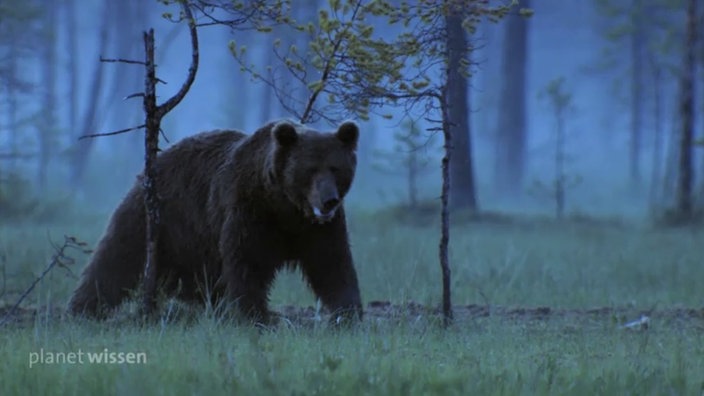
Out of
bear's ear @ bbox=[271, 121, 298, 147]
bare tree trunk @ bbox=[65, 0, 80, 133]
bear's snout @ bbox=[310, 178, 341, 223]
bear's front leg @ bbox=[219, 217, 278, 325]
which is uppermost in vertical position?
bare tree trunk @ bbox=[65, 0, 80, 133]

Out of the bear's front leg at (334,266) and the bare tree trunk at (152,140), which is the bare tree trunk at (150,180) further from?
the bear's front leg at (334,266)

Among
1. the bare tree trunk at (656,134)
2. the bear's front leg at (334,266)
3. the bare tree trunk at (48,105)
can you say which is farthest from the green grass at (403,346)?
the bare tree trunk at (48,105)

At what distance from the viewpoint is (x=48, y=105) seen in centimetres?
3894

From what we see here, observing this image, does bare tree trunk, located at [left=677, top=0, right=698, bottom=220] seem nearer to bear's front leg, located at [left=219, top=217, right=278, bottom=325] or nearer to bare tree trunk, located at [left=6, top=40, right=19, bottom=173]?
bare tree trunk, located at [left=6, top=40, right=19, bottom=173]

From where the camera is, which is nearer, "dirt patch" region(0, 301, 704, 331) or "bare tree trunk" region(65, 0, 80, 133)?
"dirt patch" region(0, 301, 704, 331)

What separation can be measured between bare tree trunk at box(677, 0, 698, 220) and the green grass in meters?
9.72

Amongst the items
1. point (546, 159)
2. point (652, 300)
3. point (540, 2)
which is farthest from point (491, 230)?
point (540, 2)

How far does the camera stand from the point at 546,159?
73.6 meters

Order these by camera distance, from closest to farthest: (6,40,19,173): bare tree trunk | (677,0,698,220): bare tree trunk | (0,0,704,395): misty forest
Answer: (0,0,704,395): misty forest, (677,0,698,220): bare tree trunk, (6,40,19,173): bare tree trunk

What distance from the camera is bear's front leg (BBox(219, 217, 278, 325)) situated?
8.56 metres

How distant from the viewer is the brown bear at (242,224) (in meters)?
8.22

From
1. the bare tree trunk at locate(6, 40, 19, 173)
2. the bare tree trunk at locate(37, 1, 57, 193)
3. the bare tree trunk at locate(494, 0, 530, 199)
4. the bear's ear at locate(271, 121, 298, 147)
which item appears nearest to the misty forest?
the bear's ear at locate(271, 121, 298, 147)

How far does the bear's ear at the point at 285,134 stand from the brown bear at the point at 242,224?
1 centimetres

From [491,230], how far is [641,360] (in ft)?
47.4
